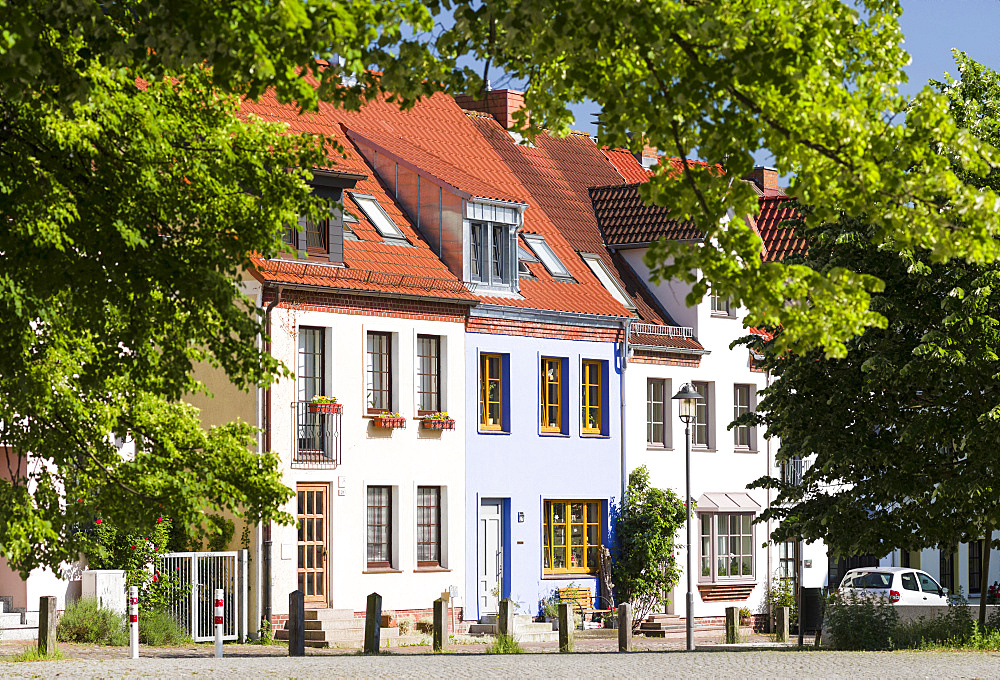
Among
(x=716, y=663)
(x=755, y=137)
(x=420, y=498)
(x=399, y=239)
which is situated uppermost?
(x=399, y=239)

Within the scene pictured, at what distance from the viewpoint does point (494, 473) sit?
34.4 meters

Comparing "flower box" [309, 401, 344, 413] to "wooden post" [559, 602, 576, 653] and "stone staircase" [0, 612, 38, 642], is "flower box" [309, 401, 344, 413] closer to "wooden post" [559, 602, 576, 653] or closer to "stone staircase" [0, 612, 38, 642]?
"stone staircase" [0, 612, 38, 642]

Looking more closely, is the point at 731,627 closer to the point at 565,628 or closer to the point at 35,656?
the point at 565,628

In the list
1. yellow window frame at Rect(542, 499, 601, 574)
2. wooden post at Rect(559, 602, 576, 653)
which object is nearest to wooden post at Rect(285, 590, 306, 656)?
wooden post at Rect(559, 602, 576, 653)

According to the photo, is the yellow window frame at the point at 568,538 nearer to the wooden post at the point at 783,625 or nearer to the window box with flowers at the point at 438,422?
the window box with flowers at the point at 438,422

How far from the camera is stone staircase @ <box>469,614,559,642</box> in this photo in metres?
32.9

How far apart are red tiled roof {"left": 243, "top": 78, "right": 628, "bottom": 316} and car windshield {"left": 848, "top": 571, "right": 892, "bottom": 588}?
9.11m

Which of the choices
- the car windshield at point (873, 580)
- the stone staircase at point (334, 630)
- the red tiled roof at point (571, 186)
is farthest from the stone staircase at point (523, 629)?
the car windshield at point (873, 580)

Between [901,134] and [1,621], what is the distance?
21.9m

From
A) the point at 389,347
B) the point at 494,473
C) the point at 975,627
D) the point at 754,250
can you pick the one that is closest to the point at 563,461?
the point at 494,473

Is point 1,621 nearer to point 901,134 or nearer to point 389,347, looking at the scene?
point 389,347

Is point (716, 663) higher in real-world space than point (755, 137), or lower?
lower

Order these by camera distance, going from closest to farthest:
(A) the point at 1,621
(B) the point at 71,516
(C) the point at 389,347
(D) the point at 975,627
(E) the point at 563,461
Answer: (B) the point at 71,516
(D) the point at 975,627
(A) the point at 1,621
(C) the point at 389,347
(E) the point at 563,461

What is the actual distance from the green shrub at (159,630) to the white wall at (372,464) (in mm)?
2374
